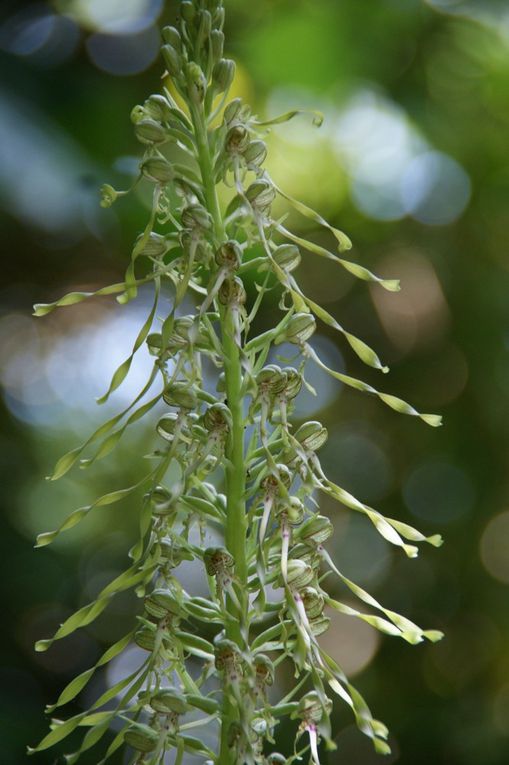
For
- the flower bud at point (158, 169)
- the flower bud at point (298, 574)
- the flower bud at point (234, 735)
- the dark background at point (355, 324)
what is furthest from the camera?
the dark background at point (355, 324)

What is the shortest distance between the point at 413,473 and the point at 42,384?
1.33 meters

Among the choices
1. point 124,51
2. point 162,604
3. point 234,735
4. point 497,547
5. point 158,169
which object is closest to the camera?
point 234,735

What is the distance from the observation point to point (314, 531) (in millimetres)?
1076

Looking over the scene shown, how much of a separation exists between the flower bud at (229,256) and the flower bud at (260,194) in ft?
0.31

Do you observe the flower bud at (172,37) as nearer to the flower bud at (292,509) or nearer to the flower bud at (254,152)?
the flower bud at (254,152)

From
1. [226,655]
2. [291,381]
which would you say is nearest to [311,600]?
[226,655]

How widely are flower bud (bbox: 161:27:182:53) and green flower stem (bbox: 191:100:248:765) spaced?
0.19 m

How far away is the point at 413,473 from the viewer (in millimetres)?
3354

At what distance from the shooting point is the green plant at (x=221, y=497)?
3.27 ft

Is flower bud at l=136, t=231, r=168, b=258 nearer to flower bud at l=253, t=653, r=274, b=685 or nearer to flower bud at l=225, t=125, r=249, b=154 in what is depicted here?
flower bud at l=225, t=125, r=249, b=154

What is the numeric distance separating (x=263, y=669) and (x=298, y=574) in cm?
11

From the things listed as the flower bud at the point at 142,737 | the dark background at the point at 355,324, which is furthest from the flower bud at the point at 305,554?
the dark background at the point at 355,324

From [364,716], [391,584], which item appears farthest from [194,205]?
[391,584]

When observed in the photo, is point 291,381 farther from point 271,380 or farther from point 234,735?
point 234,735
